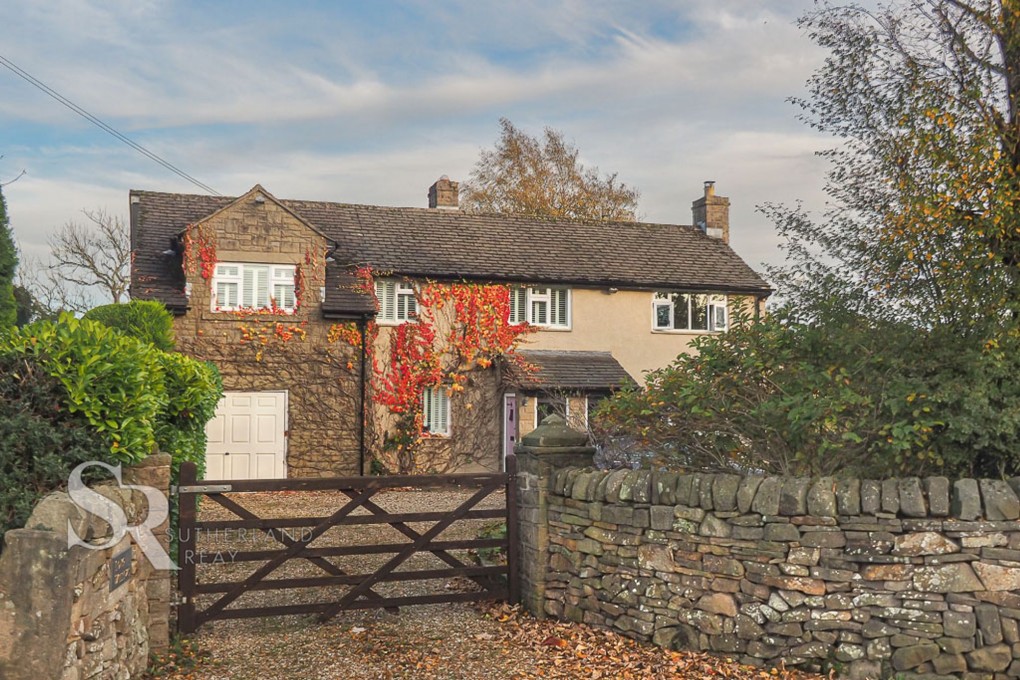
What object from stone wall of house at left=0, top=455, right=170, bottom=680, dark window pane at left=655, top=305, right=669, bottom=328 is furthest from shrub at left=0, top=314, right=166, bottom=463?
dark window pane at left=655, top=305, right=669, bottom=328

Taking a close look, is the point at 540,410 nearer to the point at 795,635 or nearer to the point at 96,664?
the point at 795,635

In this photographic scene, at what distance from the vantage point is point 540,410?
20.4 metres

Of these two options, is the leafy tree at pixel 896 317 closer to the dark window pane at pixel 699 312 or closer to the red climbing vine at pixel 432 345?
the red climbing vine at pixel 432 345

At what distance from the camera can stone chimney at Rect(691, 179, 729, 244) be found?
83.7ft

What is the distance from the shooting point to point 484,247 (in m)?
22.1

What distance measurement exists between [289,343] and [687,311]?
33.8ft

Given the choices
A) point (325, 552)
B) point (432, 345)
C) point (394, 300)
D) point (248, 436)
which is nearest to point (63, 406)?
point (325, 552)

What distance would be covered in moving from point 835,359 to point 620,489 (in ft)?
7.74

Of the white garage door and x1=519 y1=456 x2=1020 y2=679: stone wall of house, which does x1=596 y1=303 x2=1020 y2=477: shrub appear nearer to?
x1=519 y1=456 x2=1020 y2=679: stone wall of house

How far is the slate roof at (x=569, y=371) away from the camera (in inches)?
789

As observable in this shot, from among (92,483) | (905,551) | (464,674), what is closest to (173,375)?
(92,483)

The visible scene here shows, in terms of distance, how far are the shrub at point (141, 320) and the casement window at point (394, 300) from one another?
18.3 ft

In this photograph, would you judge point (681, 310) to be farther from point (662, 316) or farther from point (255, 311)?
point (255, 311)

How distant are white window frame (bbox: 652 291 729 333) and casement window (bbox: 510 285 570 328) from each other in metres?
2.46
